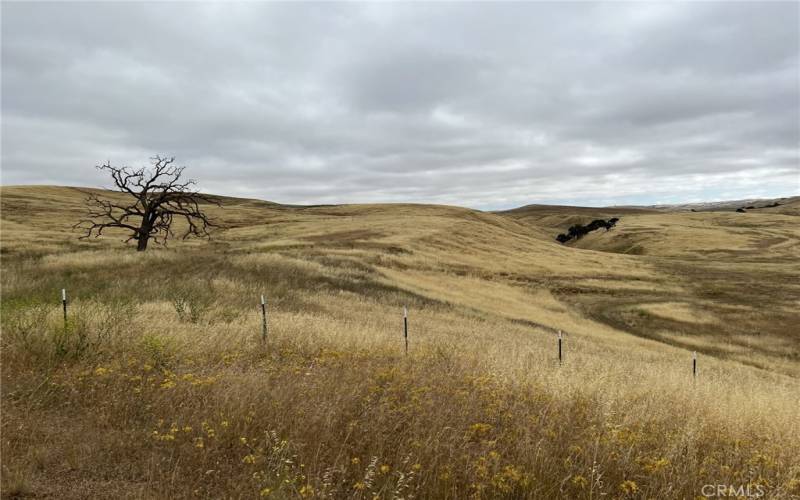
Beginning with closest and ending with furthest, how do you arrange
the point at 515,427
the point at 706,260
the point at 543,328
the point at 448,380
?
the point at 515,427
the point at 448,380
the point at 543,328
the point at 706,260

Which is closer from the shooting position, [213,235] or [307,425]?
[307,425]

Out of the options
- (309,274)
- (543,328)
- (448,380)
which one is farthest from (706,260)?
(448,380)

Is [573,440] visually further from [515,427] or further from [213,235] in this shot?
[213,235]

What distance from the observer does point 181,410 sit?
526 cm

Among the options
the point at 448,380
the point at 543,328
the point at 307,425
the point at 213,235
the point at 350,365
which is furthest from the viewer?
the point at 213,235

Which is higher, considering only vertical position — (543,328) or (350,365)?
(350,365)

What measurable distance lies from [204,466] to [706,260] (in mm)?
81138
